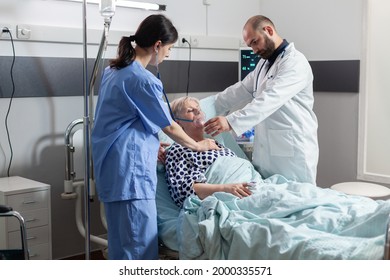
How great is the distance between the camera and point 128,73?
2.25 m

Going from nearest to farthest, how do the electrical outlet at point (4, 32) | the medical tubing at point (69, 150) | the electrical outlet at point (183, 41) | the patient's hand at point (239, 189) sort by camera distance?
the patient's hand at point (239, 189), the electrical outlet at point (4, 32), the medical tubing at point (69, 150), the electrical outlet at point (183, 41)

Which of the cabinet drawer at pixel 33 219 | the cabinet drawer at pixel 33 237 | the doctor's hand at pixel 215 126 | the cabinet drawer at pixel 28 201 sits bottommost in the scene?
the cabinet drawer at pixel 33 237

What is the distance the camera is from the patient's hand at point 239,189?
7.95 ft

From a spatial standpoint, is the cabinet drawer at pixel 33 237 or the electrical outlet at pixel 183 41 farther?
the electrical outlet at pixel 183 41

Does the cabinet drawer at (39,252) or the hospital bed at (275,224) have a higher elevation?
the hospital bed at (275,224)

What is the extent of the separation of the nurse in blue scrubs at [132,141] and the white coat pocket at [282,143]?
740 mm

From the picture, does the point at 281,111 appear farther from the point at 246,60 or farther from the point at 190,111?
the point at 246,60

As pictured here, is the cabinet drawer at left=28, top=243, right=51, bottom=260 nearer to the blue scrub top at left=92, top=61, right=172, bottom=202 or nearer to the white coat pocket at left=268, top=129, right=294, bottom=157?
the blue scrub top at left=92, top=61, right=172, bottom=202

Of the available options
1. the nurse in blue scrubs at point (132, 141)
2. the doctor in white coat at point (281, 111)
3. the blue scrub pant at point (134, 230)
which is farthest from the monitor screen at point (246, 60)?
the blue scrub pant at point (134, 230)

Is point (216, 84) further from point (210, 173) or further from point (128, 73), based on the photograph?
point (128, 73)

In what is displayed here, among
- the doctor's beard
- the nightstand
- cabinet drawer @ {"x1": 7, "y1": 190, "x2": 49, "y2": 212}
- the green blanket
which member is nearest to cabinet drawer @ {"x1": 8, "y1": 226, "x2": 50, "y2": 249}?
the nightstand

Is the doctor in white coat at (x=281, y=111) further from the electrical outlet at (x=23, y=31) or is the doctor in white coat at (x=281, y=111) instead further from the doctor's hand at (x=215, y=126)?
the electrical outlet at (x=23, y=31)
